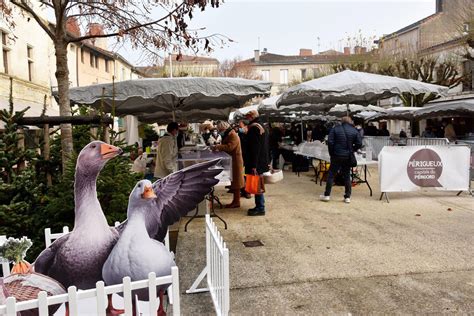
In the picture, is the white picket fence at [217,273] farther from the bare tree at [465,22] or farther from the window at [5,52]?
the window at [5,52]

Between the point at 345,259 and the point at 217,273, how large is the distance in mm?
2037

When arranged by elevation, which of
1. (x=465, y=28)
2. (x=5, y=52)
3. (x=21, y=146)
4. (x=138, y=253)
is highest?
(x=465, y=28)

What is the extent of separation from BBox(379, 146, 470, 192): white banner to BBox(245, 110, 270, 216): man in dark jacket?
8.28 ft

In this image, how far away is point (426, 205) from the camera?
7.62 m

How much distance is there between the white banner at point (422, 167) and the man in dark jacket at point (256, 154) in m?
2.53

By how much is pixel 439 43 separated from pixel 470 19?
12.3 metres

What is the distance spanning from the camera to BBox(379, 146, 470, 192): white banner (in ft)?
25.7

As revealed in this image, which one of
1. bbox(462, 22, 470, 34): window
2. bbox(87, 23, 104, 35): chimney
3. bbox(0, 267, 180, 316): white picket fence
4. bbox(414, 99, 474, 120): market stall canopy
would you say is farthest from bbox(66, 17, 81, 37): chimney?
bbox(462, 22, 470, 34): window

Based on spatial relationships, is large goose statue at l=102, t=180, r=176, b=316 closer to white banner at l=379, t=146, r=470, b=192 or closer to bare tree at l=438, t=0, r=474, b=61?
white banner at l=379, t=146, r=470, b=192

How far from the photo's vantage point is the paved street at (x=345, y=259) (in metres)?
3.65

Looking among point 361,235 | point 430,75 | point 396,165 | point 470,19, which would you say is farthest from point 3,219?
point 430,75

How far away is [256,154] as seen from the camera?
6.89 metres

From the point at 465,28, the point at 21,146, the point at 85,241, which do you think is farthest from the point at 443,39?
the point at 85,241

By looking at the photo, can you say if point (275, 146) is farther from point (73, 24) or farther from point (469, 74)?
point (469, 74)
